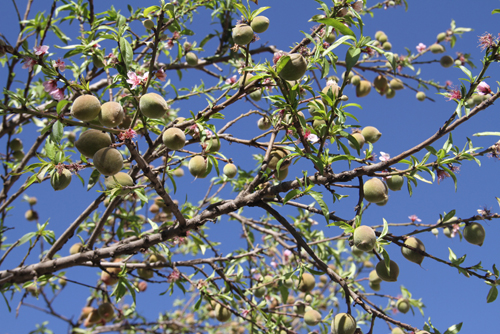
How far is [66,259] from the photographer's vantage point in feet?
8.27

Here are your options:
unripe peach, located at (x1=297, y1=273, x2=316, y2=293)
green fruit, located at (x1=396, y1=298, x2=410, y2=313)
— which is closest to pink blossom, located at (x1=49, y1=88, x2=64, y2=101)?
unripe peach, located at (x1=297, y1=273, x2=316, y2=293)

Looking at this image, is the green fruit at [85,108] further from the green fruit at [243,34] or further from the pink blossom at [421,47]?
the pink blossom at [421,47]

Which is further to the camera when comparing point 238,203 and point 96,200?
point 96,200

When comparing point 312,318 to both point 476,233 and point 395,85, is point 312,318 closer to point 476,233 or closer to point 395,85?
point 476,233

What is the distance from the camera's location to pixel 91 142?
1.62 meters

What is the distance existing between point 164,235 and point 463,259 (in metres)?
1.62

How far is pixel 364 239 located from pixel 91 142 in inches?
49.9

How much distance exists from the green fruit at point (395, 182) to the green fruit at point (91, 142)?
148cm

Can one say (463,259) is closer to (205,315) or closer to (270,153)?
(270,153)

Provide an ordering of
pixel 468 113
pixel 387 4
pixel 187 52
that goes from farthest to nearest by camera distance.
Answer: pixel 387 4
pixel 187 52
pixel 468 113

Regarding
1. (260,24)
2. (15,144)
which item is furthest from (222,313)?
(15,144)

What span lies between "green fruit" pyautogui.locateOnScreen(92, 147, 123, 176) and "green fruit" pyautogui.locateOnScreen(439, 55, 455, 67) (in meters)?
4.35

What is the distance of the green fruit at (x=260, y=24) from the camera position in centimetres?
187

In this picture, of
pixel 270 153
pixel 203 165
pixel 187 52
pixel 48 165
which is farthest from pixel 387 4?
pixel 48 165
